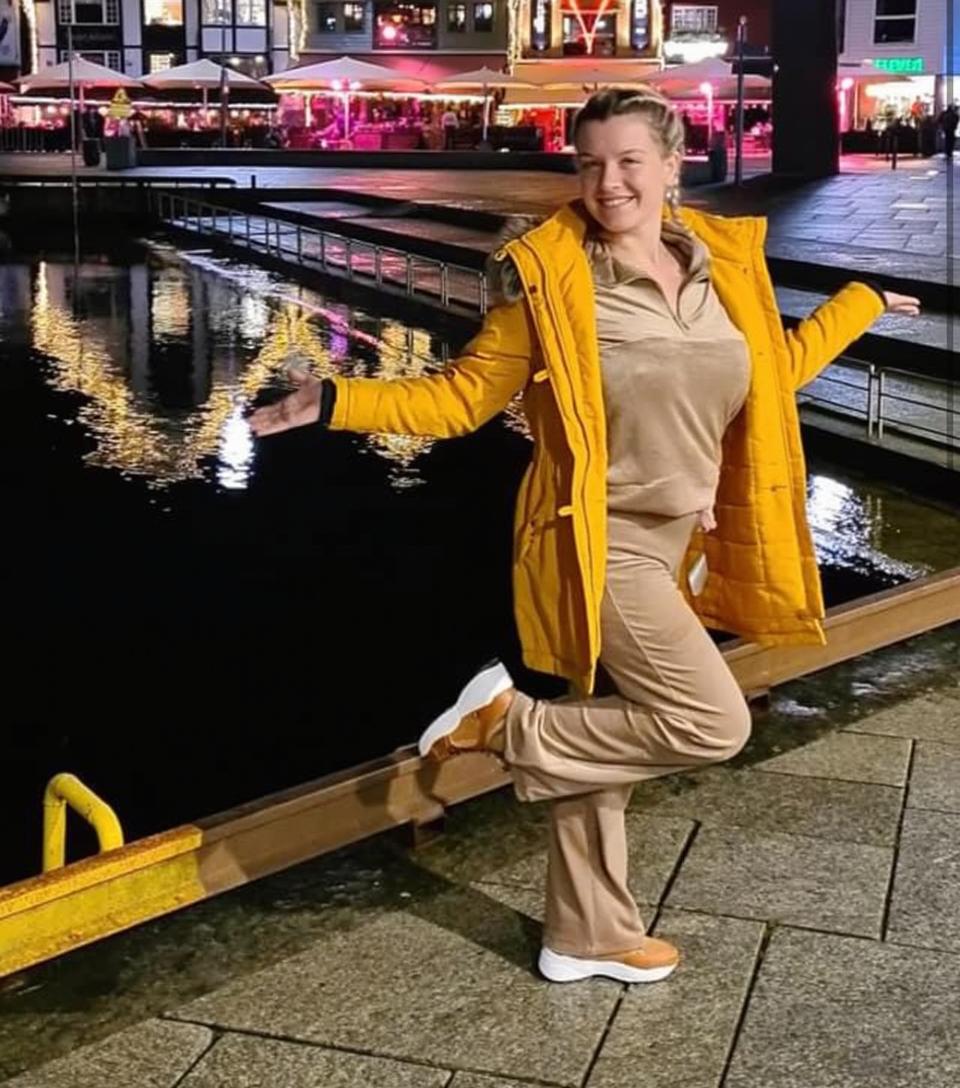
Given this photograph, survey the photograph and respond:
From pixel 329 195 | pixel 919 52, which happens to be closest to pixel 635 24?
pixel 919 52

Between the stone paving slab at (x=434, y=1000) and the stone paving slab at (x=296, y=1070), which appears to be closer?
the stone paving slab at (x=296, y=1070)

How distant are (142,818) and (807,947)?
3205 mm

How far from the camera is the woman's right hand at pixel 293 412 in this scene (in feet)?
10.7

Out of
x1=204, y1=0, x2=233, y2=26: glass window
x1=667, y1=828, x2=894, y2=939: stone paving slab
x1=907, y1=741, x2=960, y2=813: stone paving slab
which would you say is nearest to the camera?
x1=667, y1=828, x2=894, y2=939: stone paving slab

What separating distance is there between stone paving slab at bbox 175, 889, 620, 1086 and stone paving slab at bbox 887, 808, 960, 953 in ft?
2.76

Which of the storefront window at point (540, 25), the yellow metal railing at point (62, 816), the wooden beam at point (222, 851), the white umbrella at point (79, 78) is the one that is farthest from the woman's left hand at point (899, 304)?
the storefront window at point (540, 25)

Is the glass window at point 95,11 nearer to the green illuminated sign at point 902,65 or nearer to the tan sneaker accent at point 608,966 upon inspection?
the green illuminated sign at point 902,65

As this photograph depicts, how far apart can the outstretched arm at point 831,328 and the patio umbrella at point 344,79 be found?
155 ft

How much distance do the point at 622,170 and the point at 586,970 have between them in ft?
5.94

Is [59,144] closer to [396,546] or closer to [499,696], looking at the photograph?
[396,546]

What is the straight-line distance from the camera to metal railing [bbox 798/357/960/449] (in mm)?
11148

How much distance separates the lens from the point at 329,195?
34312mm

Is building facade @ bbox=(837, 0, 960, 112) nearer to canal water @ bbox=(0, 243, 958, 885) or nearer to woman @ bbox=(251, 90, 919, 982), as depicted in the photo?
canal water @ bbox=(0, 243, 958, 885)

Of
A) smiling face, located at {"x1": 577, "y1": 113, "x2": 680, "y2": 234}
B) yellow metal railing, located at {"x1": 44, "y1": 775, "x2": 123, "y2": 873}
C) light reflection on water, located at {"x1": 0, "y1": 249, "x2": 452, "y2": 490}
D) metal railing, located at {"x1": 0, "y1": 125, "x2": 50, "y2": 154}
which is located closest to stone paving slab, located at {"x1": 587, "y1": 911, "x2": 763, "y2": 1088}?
yellow metal railing, located at {"x1": 44, "y1": 775, "x2": 123, "y2": 873}
